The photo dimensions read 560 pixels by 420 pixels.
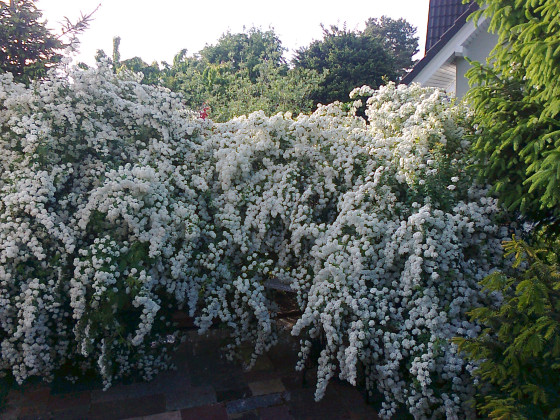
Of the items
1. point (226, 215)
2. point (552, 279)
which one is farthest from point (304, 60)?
point (552, 279)

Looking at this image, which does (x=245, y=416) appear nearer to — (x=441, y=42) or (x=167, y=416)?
(x=167, y=416)

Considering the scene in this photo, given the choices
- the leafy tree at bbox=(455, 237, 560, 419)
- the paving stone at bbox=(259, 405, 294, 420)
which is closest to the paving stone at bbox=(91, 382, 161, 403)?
the paving stone at bbox=(259, 405, 294, 420)

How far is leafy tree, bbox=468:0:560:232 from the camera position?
10.9 feet

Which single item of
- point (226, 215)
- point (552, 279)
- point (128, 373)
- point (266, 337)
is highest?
point (226, 215)

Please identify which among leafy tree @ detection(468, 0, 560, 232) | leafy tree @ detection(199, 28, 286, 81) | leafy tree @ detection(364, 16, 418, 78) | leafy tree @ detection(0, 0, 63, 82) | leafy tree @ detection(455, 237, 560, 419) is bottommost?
leafy tree @ detection(455, 237, 560, 419)

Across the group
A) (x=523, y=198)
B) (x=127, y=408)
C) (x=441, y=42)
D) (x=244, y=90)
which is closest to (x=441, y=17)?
(x=441, y=42)

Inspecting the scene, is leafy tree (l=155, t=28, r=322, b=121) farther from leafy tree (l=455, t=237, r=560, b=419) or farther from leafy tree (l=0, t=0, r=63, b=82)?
leafy tree (l=455, t=237, r=560, b=419)

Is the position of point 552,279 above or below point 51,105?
below

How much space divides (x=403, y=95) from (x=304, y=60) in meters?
15.9

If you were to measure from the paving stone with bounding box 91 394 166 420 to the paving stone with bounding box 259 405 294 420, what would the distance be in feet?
2.85

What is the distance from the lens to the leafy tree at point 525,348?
267cm

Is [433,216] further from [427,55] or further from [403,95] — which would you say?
[427,55]

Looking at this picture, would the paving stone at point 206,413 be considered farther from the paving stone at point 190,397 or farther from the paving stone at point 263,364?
the paving stone at point 263,364

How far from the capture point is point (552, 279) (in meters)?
3.01
